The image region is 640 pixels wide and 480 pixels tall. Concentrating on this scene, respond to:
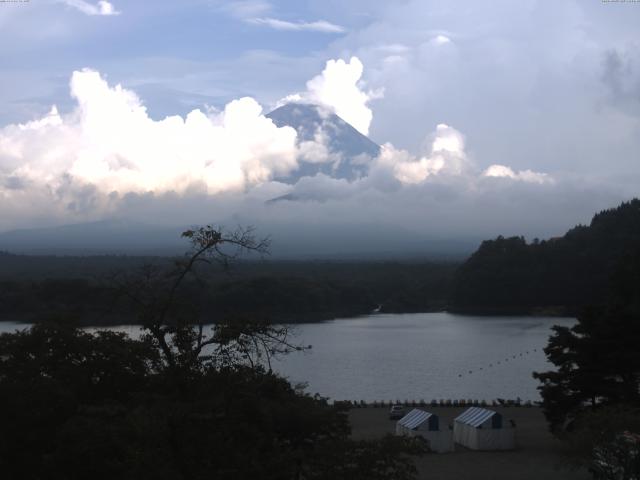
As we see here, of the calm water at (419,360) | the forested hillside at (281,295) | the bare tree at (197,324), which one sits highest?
the bare tree at (197,324)

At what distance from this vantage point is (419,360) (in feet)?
99.3

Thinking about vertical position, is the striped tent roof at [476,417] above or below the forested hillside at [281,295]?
below

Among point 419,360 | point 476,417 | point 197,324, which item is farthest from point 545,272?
point 197,324

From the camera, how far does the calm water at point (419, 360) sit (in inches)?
935

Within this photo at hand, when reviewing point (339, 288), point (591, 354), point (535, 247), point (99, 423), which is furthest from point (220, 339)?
point (535, 247)

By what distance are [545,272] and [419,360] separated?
87.8ft

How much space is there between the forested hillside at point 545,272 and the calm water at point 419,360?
7.42 m

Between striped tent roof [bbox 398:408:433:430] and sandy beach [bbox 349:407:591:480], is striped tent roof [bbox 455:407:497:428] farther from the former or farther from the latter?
striped tent roof [bbox 398:408:433:430]

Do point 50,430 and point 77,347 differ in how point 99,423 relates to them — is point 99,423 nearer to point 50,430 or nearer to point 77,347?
point 50,430

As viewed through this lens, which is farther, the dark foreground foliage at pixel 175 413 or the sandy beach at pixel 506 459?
the sandy beach at pixel 506 459

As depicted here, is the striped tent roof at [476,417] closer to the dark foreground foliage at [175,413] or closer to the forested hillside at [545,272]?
the dark foreground foliage at [175,413]

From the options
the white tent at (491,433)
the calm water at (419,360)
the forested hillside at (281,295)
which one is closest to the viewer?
the white tent at (491,433)

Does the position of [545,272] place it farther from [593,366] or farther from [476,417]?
[593,366]

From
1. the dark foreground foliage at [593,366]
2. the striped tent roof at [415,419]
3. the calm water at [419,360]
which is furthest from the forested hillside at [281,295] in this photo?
the dark foreground foliage at [593,366]
